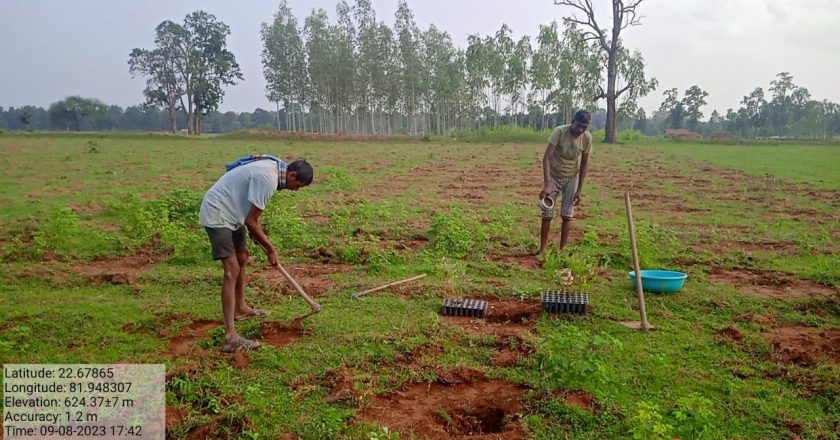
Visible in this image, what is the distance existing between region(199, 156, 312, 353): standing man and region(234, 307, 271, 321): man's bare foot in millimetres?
654

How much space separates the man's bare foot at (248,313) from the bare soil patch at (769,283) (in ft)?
16.8

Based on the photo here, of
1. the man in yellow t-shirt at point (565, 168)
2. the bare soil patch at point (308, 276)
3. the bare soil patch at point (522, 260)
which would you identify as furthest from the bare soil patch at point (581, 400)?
the man in yellow t-shirt at point (565, 168)

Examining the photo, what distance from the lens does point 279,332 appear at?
15.7 feet

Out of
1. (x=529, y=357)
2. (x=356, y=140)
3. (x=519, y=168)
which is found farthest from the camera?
(x=356, y=140)

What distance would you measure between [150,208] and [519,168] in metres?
13.6

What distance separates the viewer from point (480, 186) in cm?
1455

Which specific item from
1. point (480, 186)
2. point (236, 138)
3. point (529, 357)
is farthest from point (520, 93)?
point (529, 357)

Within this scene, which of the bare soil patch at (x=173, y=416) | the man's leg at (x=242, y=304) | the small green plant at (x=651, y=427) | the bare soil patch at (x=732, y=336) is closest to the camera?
the small green plant at (x=651, y=427)

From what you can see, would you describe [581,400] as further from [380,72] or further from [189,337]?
[380,72]

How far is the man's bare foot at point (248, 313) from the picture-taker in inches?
202

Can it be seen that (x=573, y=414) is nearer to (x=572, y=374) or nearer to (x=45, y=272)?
(x=572, y=374)

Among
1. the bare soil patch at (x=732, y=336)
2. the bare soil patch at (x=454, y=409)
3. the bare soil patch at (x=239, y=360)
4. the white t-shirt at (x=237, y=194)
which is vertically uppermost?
the white t-shirt at (x=237, y=194)

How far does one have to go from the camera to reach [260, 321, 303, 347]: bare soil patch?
4.61 m
